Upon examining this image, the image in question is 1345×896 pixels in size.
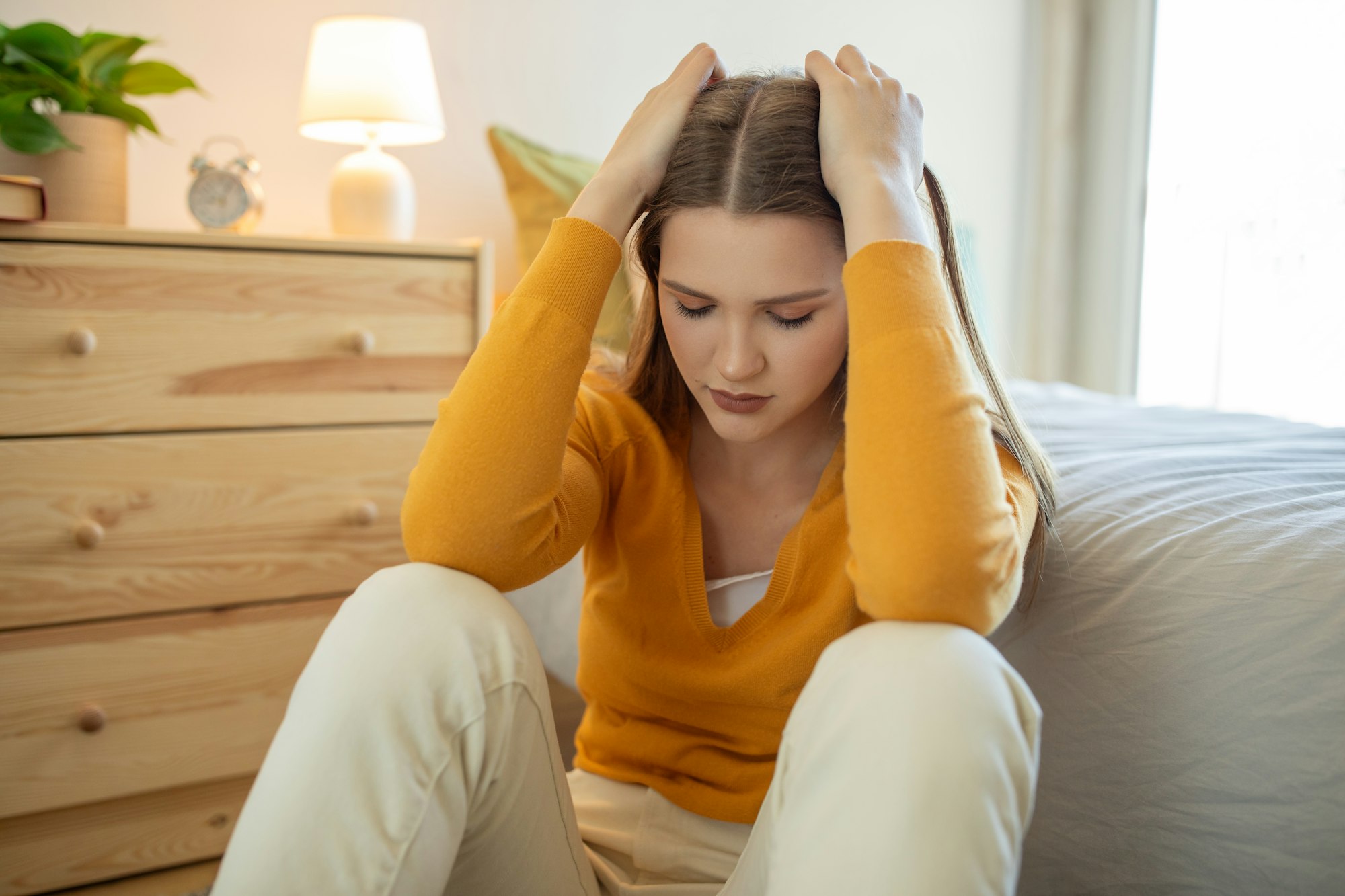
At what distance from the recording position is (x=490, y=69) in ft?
6.49

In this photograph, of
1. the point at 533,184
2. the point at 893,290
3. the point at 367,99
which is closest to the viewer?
the point at 893,290

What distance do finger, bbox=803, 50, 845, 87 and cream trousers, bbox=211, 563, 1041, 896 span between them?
43 centimetres

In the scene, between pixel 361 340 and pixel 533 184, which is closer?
pixel 361 340

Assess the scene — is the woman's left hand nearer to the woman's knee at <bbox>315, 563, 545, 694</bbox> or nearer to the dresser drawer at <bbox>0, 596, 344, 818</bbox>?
the woman's knee at <bbox>315, 563, 545, 694</bbox>

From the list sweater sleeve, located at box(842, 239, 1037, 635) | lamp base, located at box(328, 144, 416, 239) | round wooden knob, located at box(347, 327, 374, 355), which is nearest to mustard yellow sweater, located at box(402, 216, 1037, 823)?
sweater sleeve, located at box(842, 239, 1037, 635)

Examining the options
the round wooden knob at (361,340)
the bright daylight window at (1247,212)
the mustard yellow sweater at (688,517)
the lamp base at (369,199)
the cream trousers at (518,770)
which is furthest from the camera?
the bright daylight window at (1247,212)

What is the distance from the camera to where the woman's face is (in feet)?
2.38

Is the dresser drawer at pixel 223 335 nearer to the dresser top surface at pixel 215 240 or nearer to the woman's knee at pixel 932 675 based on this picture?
the dresser top surface at pixel 215 240

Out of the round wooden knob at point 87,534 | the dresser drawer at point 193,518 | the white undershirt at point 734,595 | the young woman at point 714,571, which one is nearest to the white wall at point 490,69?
the dresser drawer at point 193,518

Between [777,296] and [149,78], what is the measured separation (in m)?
1.06

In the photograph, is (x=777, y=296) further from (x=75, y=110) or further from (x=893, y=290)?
(x=75, y=110)

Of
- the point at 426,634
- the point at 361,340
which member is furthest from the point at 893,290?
the point at 361,340

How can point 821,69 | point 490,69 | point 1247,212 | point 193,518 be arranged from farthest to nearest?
1. point 1247,212
2. point 490,69
3. point 193,518
4. point 821,69

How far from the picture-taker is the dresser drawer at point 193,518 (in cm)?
115
